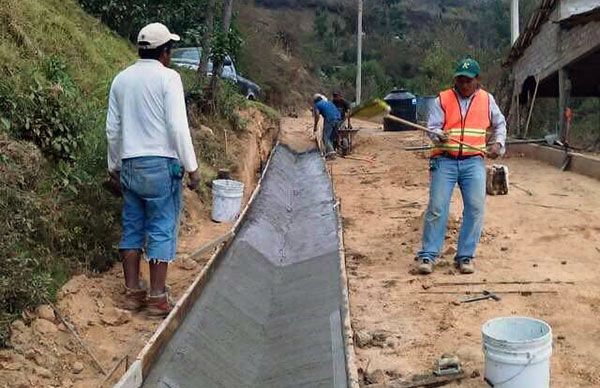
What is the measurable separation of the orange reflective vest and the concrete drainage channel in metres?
1.39

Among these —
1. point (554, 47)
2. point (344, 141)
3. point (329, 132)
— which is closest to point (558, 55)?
point (554, 47)

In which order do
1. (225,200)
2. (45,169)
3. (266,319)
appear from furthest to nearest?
(225,200), (266,319), (45,169)

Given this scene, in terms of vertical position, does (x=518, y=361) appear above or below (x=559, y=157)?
above

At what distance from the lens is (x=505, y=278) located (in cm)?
634

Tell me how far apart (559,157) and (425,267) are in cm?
857

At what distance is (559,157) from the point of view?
14109 millimetres

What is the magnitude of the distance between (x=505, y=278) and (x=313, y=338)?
6.59 ft

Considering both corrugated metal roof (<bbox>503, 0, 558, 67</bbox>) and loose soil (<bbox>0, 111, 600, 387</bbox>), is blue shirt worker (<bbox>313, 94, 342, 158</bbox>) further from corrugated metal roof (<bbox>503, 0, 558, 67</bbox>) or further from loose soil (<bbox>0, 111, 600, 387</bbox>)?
loose soil (<bbox>0, 111, 600, 387</bbox>)

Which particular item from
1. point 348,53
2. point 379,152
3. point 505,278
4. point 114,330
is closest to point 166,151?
point 114,330

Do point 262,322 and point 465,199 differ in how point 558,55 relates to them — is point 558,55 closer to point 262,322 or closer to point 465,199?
point 465,199

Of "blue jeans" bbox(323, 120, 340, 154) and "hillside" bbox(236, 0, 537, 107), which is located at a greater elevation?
"hillside" bbox(236, 0, 537, 107)

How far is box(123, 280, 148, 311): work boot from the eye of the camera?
17.3ft

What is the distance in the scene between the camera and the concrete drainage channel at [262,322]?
4523mm

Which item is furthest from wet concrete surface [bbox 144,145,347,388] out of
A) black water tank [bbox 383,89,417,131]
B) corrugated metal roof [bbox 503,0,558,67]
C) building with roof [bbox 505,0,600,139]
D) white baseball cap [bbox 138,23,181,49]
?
black water tank [bbox 383,89,417,131]
